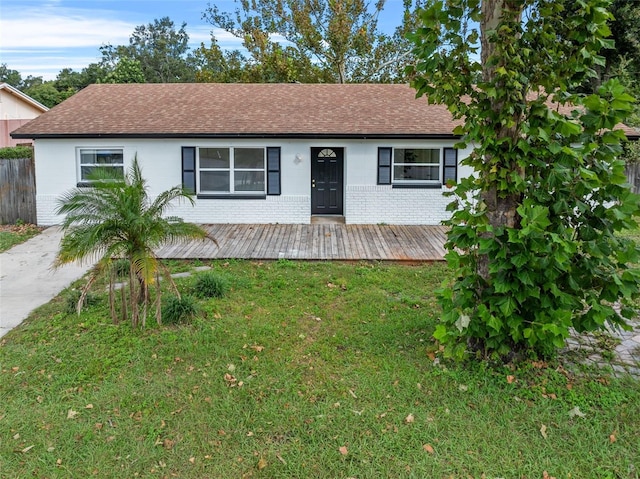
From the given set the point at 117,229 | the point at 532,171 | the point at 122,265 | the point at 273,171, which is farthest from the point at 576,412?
the point at 273,171

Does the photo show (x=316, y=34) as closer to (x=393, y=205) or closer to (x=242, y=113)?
(x=242, y=113)

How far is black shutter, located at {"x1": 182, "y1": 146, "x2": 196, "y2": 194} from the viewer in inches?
510

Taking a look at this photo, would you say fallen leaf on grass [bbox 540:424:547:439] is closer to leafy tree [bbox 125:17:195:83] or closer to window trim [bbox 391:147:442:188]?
window trim [bbox 391:147:442:188]

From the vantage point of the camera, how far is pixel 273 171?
13.0m

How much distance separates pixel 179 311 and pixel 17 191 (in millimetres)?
9904

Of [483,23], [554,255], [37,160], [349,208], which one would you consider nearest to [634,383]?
[554,255]

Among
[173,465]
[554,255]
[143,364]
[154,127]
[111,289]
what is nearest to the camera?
[173,465]

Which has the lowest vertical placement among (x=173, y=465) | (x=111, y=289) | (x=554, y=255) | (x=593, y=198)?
(x=173, y=465)

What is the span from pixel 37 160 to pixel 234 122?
17.9 ft

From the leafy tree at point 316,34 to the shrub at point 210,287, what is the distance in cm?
1848

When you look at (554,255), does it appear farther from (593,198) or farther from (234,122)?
(234,122)

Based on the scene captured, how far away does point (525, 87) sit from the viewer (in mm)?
4266

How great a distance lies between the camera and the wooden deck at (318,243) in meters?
9.58

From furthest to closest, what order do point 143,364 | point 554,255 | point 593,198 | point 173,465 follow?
point 143,364 → point 593,198 → point 554,255 → point 173,465
